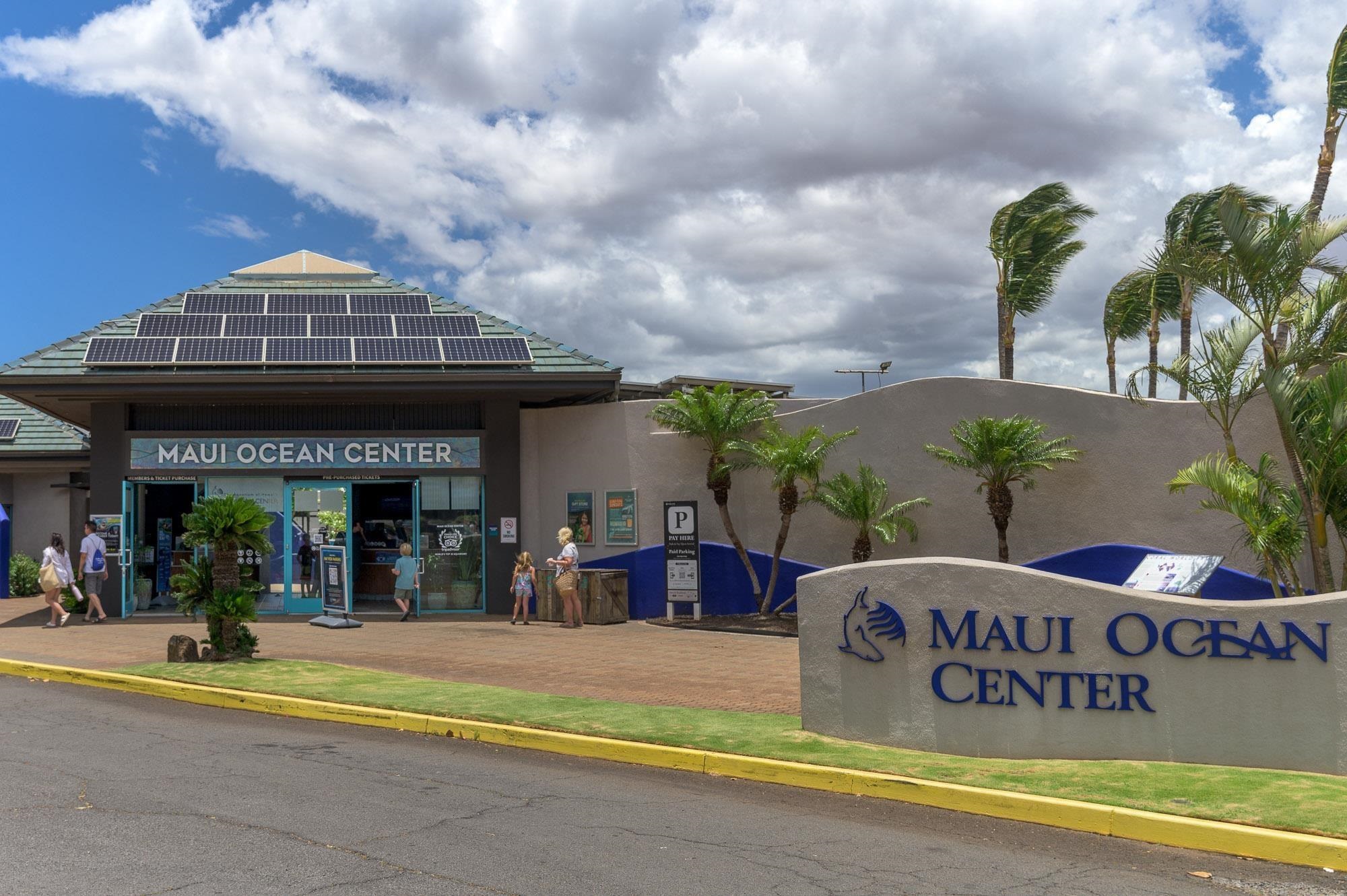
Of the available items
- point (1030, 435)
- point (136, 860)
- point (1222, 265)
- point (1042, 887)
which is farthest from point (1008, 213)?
point (136, 860)

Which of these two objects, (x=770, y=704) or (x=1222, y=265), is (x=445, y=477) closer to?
(x=770, y=704)

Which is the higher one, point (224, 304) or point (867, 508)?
point (224, 304)

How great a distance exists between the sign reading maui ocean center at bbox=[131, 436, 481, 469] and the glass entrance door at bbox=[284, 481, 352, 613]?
52 cm

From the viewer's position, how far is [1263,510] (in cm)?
1248

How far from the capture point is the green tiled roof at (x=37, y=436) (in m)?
26.8

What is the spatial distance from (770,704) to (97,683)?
8.06 metres

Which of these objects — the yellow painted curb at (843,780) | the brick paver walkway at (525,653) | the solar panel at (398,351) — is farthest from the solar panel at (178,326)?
the yellow painted curb at (843,780)

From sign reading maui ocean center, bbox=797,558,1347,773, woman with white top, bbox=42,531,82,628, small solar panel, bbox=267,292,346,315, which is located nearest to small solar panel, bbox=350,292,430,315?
small solar panel, bbox=267,292,346,315

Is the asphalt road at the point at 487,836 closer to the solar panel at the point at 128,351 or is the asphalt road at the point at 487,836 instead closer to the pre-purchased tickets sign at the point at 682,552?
the pre-purchased tickets sign at the point at 682,552

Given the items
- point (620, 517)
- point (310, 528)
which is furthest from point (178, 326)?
point (620, 517)

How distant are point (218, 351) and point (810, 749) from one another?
15.2 m

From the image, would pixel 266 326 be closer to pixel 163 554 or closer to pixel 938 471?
pixel 163 554

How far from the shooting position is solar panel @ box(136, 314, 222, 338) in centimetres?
2142

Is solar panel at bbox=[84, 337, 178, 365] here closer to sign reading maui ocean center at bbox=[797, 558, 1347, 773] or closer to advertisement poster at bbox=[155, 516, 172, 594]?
advertisement poster at bbox=[155, 516, 172, 594]
